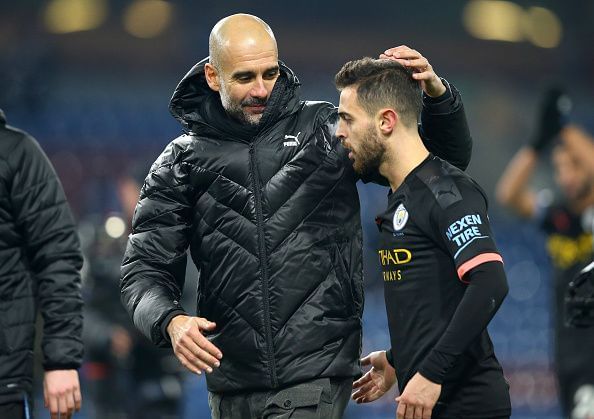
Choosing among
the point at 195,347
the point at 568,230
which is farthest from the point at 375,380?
the point at 568,230

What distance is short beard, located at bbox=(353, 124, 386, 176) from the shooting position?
11.2ft

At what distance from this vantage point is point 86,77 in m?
14.0

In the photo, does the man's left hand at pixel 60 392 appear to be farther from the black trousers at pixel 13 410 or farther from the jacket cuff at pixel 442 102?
the jacket cuff at pixel 442 102

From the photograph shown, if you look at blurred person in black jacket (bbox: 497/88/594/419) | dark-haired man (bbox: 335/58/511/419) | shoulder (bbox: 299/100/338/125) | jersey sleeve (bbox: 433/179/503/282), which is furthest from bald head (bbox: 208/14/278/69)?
blurred person in black jacket (bbox: 497/88/594/419)

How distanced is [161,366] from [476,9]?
9.92 metres

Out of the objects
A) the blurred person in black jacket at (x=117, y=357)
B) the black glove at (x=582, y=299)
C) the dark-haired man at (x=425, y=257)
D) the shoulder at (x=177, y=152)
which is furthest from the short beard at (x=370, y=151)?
the blurred person in black jacket at (x=117, y=357)

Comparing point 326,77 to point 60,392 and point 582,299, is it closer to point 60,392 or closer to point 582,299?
point 582,299

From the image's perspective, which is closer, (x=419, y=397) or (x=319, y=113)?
(x=419, y=397)

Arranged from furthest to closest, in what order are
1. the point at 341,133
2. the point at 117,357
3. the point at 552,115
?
the point at 117,357, the point at 552,115, the point at 341,133

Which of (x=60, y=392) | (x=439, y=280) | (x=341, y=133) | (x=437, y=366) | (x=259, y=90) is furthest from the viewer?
(x=60, y=392)

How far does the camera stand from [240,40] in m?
3.69

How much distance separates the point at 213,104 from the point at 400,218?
85 centimetres

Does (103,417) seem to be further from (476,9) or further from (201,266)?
(476,9)

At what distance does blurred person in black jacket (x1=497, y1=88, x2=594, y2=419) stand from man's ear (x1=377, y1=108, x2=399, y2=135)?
3195 mm
